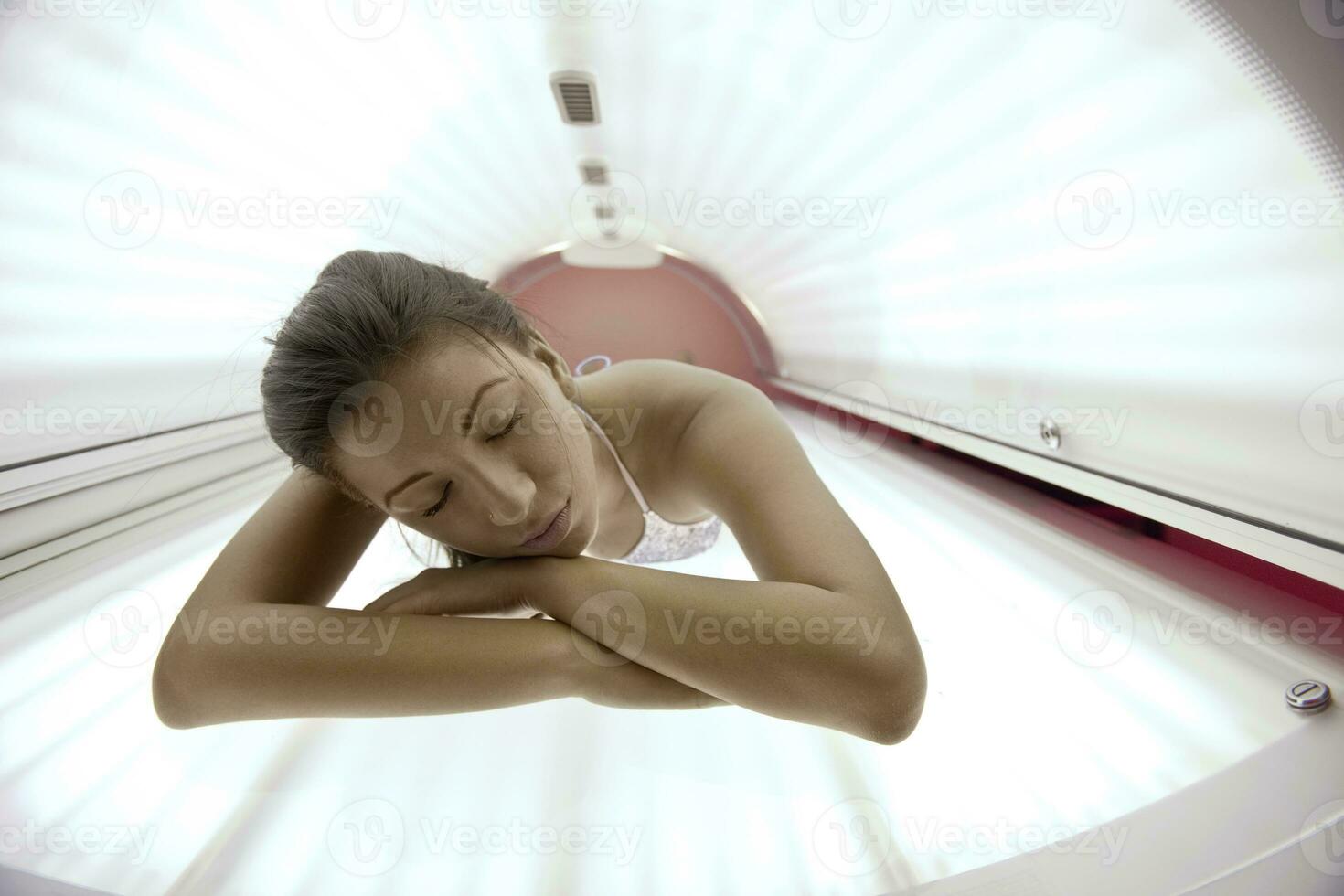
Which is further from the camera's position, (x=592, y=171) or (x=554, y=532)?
(x=592, y=171)

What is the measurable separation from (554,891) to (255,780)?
17.8 inches

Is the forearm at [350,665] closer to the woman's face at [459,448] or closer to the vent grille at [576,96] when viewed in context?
the woman's face at [459,448]

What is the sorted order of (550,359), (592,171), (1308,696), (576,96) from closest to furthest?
(1308,696)
(550,359)
(576,96)
(592,171)

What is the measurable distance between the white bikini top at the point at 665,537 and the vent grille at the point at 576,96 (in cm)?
106

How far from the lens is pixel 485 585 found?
0.96 meters

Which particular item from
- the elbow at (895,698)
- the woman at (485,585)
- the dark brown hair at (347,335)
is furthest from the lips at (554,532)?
the elbow at (895,698)

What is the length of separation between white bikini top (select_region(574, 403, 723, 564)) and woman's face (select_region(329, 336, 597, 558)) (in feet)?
1.35

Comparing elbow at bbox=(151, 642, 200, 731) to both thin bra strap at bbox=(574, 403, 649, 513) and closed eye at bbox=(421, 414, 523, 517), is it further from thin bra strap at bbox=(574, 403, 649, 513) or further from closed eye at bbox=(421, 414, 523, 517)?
thin bra strap at bbox=(574, 403, 649, 513)

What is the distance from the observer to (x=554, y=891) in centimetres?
79

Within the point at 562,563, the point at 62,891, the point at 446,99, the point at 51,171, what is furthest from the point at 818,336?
the point at 62,891

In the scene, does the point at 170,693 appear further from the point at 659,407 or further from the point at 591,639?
the point at 659,407

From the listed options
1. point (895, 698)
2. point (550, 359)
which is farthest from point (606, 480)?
point (895, 698)

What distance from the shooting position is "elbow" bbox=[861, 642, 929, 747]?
0.81m

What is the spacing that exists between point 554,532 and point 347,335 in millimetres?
363
